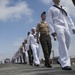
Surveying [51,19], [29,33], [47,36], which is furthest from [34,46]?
[51,19]

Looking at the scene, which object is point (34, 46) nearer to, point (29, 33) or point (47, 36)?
point (29, 33)

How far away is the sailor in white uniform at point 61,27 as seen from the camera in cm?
923

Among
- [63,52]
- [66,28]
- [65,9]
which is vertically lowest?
[63,52]

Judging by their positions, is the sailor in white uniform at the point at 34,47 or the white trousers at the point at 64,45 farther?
the sailor in white uniform at the point at 34,47

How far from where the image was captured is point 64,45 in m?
9.34

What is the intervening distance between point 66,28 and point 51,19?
0.57 meters

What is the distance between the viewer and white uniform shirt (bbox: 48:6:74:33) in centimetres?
962

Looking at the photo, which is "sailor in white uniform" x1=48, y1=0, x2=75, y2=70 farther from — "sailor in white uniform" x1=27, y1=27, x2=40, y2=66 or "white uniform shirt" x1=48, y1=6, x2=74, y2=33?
"sailor in white uniform" x1=27, y1=27, x2=40, y2=66

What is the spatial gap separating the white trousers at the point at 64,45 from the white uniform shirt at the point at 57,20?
0.61ft

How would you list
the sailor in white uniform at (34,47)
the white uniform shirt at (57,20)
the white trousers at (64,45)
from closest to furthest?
the white trousers at (64,45) < the white uniform shirt at (57,20) < the sailor in white uniform at (34,47)

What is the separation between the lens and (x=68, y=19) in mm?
9859

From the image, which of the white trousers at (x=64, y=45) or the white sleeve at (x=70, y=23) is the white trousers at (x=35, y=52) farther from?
the white trousers at (x=64, y=45)

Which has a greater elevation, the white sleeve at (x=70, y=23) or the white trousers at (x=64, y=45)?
the white sleeve at (x=70, y=23)

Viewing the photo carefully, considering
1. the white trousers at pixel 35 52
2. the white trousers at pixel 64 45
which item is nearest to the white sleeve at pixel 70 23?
the white trousers at pixel 64 45
